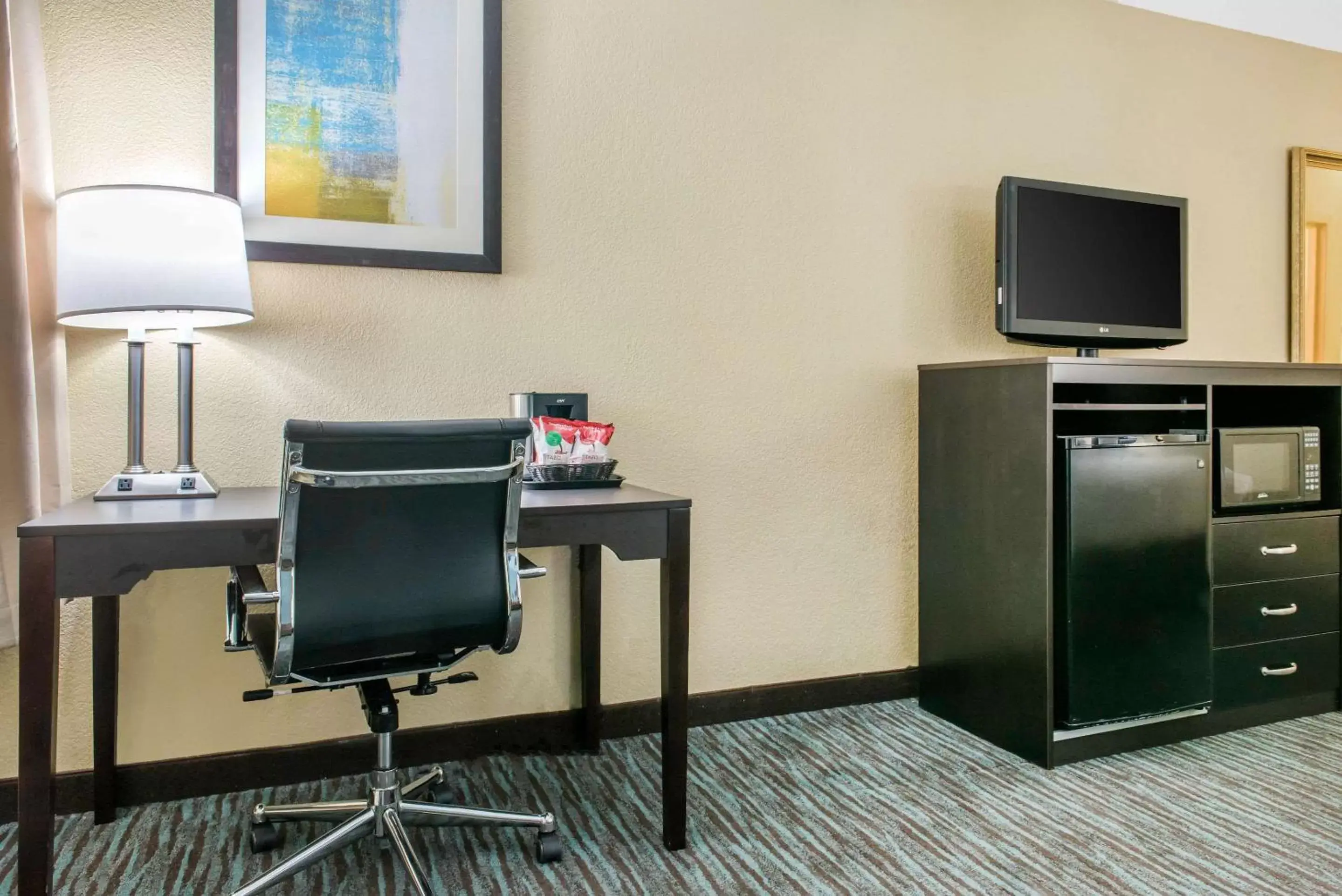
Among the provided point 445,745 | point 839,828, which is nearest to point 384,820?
point 445,745

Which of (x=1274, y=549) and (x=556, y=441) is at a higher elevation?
(x=556, y=441)

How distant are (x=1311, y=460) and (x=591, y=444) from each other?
93.6 inches

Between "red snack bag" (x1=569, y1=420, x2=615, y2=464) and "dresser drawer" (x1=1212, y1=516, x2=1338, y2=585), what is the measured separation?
6.05 ft

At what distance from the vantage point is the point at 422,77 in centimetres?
230

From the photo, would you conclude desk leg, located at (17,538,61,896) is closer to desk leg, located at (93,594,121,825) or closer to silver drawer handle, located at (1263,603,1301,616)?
desk leg, located at (93,594,121,825)

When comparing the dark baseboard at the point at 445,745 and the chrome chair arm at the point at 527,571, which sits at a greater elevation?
the chrome chair arm at the point at 527,571

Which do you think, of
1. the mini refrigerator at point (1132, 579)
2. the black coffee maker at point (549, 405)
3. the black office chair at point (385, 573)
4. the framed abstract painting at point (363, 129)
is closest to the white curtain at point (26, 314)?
the framed abstract painting at point (363, 129)

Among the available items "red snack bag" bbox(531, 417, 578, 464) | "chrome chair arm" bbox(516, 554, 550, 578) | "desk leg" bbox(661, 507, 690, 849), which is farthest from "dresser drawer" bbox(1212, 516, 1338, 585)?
"chrome chair arm" bbox(516, 554, 550, 578)

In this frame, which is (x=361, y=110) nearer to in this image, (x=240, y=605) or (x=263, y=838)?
(x=240, y=605)

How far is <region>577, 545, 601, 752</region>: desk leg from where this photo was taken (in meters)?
2.43

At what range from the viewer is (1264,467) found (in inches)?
108

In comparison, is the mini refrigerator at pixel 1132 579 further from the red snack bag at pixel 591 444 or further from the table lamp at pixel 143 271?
the table lamp at pixel 143 271

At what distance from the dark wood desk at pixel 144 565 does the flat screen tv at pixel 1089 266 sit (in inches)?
58.2

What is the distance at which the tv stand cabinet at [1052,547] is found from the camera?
2.37 m
